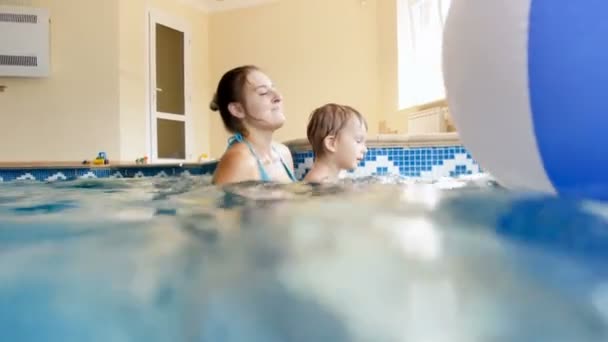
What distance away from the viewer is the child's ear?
2785 millimetres

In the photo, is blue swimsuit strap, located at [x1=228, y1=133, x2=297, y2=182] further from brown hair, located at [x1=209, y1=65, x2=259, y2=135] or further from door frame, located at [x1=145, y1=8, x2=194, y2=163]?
door frame, located at [x1=145, y1=8, x2=194, y2=163]

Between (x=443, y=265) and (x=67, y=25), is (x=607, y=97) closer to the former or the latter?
(x=443, y=265)

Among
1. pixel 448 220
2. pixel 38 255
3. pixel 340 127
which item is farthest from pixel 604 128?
pixel 340 127

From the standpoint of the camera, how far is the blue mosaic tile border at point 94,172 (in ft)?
15.3

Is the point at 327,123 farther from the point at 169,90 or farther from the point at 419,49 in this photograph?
the point at 169,90

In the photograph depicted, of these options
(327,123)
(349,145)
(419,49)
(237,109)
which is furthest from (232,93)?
(419,49)

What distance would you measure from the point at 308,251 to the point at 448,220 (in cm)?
29

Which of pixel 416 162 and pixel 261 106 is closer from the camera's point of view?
pixel 261 106

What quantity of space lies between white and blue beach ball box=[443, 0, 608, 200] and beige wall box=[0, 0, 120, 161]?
19.6ft

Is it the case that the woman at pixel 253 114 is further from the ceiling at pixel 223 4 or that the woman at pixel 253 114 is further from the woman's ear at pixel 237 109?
the ceiling at pixel 223 4

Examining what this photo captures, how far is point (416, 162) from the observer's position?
337 cm

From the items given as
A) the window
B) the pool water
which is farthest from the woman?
the window

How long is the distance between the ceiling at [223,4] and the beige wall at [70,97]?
174 centimetres

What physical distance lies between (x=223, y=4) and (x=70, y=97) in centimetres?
286
